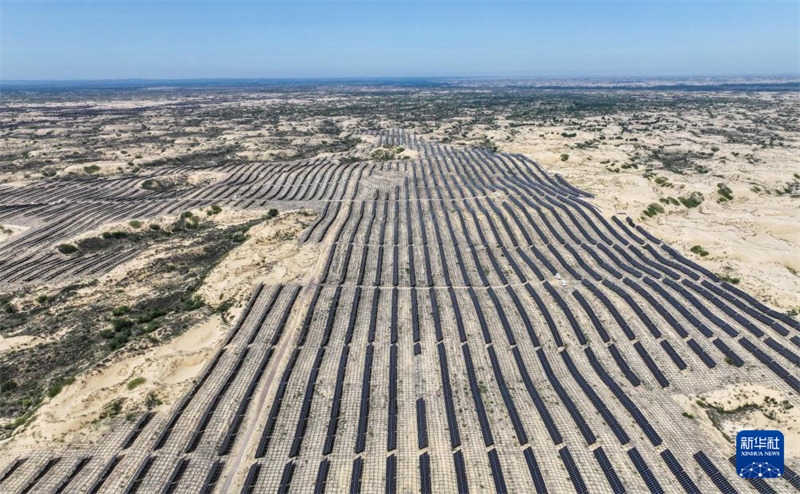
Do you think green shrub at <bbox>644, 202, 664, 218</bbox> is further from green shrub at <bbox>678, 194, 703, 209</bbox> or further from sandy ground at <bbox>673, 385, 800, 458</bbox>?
sandy ground at <bbox>673, 385, 800, 458</bbox>

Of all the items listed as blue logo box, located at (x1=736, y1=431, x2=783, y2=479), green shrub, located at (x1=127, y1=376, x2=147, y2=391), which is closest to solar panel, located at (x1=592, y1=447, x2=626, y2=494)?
blue logo box, located at (x1=736, y1=431, x2=783, y2=479)

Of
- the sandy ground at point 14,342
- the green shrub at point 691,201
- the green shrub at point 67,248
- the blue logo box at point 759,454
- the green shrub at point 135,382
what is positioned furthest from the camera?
the green shrub at point 691,201

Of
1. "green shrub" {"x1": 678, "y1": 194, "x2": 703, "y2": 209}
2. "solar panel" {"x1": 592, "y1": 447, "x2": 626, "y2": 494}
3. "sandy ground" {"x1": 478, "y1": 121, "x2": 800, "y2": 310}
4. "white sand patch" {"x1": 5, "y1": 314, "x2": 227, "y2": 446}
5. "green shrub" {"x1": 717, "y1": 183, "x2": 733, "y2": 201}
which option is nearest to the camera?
"solar panel" {"x1": 592, "y1": 447, "x2": 626, "y2": 494}

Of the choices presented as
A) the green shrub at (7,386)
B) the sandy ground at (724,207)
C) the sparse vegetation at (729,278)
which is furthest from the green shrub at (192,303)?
the sparse vegetation at (729,278)

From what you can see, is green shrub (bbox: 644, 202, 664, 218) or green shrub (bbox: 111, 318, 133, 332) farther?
green shrub (bbox: 644, 202, 664, 218)

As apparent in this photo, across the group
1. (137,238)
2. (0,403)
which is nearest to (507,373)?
(0,403)

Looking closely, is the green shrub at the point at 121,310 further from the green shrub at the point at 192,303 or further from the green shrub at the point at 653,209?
the green shrub at the point at 653,209

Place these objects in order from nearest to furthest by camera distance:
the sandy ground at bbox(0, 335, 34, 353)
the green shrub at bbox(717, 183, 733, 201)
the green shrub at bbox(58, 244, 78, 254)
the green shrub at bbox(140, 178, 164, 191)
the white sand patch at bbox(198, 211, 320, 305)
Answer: the sandy ground at bbox(0, 335, 34, 353)
the white sand patch at bbox(198, 211, 320, 305)
the green shrub at bbox(58, 244, 78, 254)
the green shrub at bbox(717, 183, 733, 201)
the green shrub at bbox(140, 178, 164, 191)
